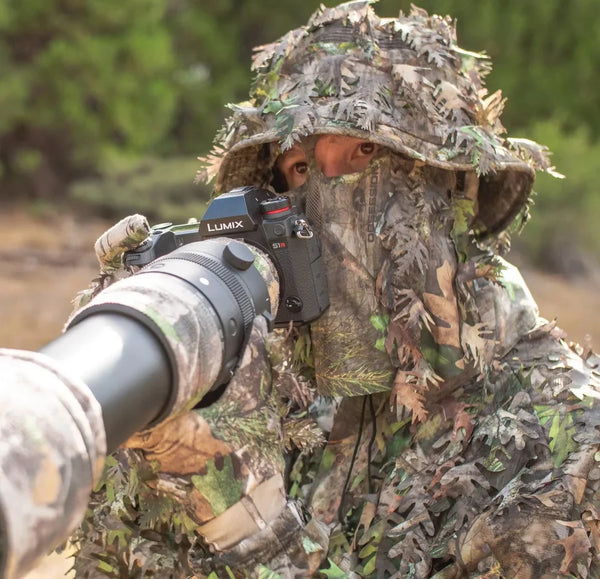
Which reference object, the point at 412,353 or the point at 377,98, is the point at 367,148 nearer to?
the point at 377,98

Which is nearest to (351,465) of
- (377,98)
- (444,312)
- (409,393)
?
(409,393)

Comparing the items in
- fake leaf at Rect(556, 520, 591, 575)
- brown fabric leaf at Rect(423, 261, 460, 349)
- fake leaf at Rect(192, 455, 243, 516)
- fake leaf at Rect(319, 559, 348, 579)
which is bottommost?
fake leaf at Rect(556, 520, 591, 575)

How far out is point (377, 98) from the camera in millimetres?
1837

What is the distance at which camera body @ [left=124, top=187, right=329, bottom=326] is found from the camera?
5.36 ft

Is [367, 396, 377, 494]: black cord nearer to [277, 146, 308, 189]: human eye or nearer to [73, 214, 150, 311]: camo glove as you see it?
[277, 146, 308, 189]: human eye

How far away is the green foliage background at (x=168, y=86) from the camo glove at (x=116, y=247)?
21.4ft

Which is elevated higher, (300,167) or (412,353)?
(300,167)

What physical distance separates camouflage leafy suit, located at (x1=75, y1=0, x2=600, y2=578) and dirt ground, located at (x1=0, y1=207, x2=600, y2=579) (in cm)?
490

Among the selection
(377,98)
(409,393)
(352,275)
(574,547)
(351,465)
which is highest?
(377,98)

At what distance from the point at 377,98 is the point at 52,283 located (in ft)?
21.6

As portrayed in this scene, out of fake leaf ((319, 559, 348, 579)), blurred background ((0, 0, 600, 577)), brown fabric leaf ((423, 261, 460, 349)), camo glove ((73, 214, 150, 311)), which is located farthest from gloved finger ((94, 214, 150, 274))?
blurred background ((0, 0, 600, 577))

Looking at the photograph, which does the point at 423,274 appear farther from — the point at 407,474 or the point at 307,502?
the point at 307,502

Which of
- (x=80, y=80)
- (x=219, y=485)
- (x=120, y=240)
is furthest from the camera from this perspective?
(x=80, y=80)

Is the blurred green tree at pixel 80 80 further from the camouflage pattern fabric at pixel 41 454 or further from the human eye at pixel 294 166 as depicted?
the camouflage pattern fabric at pixel 41 454
